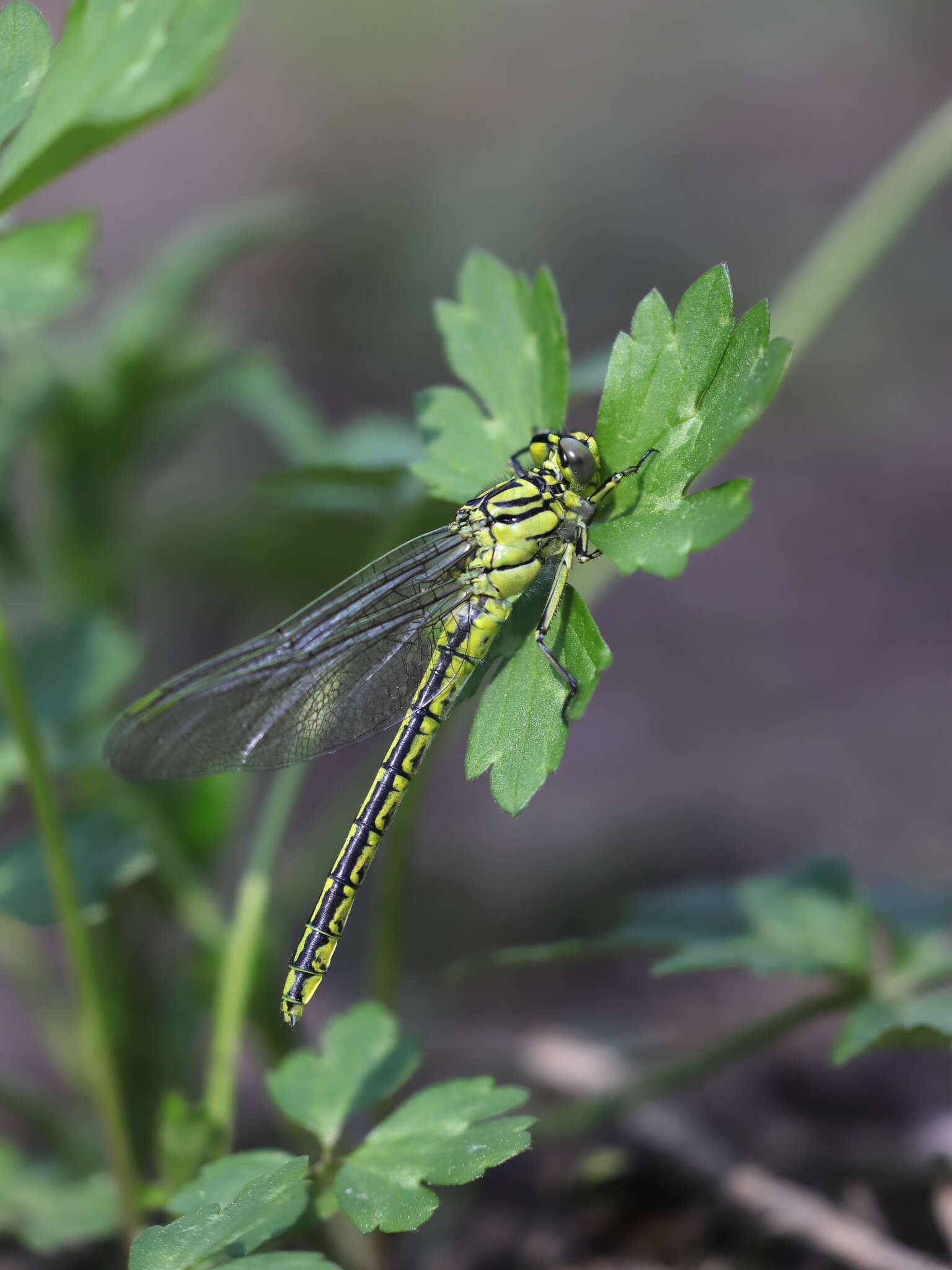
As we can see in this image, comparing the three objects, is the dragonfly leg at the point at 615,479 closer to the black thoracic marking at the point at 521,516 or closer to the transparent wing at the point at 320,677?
the black thoracic marking at the point at 521,516

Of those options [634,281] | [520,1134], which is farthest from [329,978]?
[634,281]

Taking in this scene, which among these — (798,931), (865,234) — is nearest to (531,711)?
(798,931)

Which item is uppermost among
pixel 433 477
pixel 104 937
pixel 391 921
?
pixel 433 477

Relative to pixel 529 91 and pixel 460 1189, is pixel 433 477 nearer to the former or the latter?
pixel 460 1189

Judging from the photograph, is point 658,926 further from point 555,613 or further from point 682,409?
point 682,409

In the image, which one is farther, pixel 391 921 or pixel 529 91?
pixel 529 91

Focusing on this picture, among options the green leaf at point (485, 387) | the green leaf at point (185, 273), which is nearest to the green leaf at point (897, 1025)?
the green leaf at point (485, 387)

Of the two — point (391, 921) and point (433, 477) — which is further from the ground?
point (433, 477)
